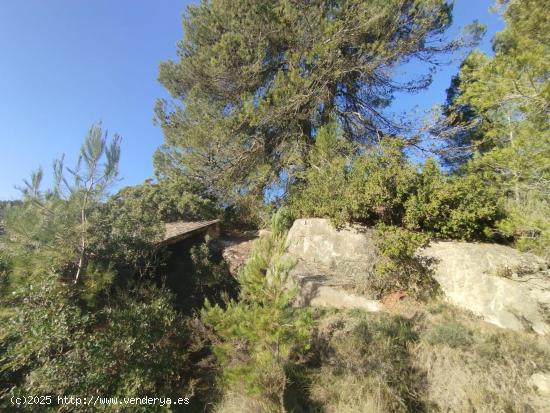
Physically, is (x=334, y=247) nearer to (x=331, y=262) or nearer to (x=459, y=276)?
(x=331, y=262)

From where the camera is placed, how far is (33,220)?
505 cm

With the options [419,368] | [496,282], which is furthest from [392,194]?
[419,368]

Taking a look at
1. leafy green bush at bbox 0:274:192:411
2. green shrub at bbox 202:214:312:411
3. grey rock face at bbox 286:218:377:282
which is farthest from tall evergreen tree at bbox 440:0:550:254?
leafy green bush at bbox 0:274:192:411

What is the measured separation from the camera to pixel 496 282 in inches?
211

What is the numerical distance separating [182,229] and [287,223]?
13.6ft

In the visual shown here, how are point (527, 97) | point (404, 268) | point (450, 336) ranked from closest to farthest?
point (527, 97), point (450, 336), point (404, 268)

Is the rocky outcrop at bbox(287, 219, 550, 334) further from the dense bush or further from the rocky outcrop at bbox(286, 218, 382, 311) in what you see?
the dense bush

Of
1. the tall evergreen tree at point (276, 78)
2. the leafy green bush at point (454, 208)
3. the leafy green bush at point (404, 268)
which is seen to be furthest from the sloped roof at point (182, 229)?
the leafy green bush at point (454, 208)

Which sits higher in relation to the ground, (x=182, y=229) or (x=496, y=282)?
(x=182, y=229)

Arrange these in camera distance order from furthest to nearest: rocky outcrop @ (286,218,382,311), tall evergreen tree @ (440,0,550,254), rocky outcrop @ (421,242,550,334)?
rocky outcrop @ (286,218,382,311) < rocky outcrop @ (421,242,550,334) < tall evergreen tree @ (440,0,550,254)

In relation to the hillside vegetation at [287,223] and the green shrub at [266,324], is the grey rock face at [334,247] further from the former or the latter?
the green shrub at [266,324]

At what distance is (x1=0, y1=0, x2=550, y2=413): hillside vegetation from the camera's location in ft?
12.4

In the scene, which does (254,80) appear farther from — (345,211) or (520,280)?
(520,280)

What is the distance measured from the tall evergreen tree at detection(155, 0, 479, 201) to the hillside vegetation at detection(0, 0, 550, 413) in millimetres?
74
